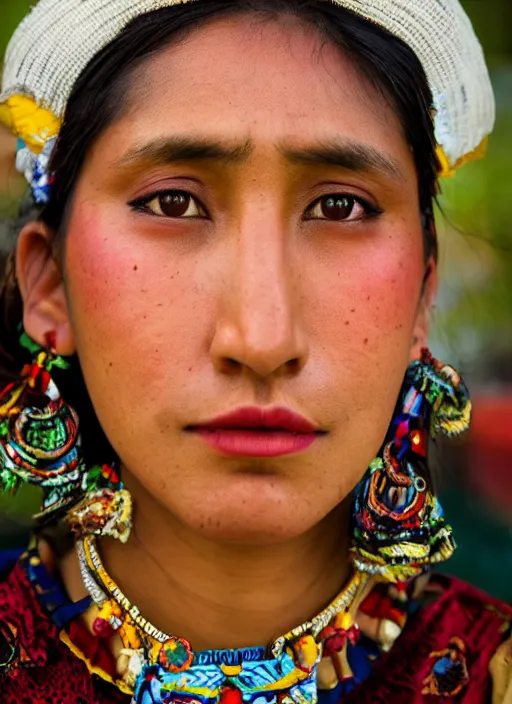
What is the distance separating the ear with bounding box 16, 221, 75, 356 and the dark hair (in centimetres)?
7

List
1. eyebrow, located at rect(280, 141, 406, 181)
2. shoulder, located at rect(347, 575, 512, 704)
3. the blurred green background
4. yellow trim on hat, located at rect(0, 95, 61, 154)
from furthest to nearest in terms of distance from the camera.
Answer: the blurred green background
shoulder, located at rect(347, 575, 512, 704)
yellow trim on hat, located at rect(0, 95, 61, 154)
eyebrow, located at rect(280, 141, 406, 181)

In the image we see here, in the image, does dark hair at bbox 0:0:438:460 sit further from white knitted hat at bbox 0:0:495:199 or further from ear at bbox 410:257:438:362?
ear at bbox 410:257:438:362

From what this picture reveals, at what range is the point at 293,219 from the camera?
149 cm

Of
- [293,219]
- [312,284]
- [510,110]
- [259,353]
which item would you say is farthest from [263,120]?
[510,110]

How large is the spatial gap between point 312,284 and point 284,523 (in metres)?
0.41

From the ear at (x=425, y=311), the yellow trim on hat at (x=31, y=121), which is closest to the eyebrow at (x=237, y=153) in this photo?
the yellow trim on hat at (x=31, y=121)

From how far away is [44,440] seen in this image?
5.59 feet

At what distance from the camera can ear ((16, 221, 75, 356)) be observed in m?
1.71

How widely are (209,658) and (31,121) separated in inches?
43.1

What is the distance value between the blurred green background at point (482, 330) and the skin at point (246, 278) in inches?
28.9

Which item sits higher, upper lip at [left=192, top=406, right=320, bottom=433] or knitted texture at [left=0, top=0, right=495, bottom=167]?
knitted texture at [left=0, top=0, right=495, bottom=167]

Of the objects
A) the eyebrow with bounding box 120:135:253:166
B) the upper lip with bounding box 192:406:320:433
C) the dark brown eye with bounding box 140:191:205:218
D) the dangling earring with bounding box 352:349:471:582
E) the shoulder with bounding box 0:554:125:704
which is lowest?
the shoulder with bounding box 0:554:125:704

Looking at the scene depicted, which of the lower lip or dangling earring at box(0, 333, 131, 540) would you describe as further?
dangling earring at box(0, 333, 131, 540)

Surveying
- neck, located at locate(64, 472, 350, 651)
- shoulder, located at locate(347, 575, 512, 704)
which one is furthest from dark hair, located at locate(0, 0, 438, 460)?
shoulder, located at locate(347, 575, 512, 704)
